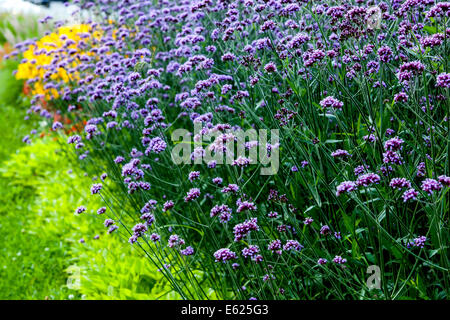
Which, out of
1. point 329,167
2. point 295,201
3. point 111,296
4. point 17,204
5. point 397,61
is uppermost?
point 397,61

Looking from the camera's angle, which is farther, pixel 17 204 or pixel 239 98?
pixel 17 204

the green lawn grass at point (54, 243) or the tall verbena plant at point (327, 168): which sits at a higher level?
the tall verbena plant at point (327, 168)

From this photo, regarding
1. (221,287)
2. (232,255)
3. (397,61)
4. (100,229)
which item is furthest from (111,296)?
(397,61)

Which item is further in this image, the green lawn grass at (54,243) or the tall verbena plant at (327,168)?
the green lawn grass at (54,243)

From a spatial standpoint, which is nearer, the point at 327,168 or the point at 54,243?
the point at 327,168

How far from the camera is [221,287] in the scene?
9.73 feet

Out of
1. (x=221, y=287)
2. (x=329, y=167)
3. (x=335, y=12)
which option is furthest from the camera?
(x=221, y=287)

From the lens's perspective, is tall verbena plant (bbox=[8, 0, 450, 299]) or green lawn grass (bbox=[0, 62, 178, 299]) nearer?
tall verbena plant (bbox=[8, 0, 450, 299])

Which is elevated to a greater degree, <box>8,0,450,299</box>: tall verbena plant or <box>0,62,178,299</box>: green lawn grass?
<box>8,0,450,299</box>: tall verbena plant

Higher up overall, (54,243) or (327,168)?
(327,168)

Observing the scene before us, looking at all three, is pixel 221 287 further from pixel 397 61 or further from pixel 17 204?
pixel 17 204

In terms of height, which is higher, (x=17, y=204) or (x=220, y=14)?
(x=220, y=14)
